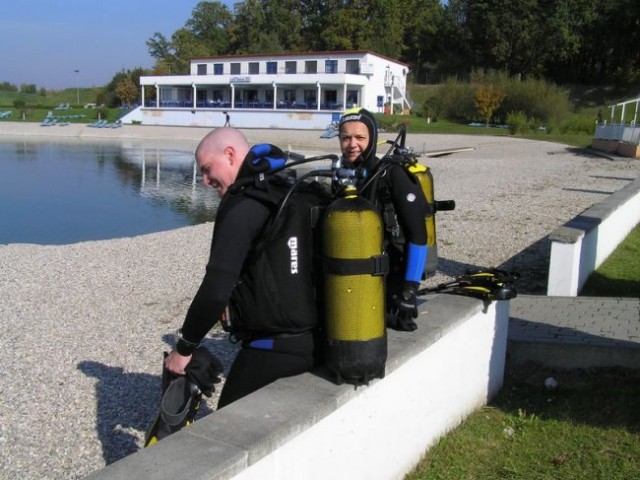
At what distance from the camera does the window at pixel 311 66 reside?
206 feet

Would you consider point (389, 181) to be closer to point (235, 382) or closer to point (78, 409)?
point (235, 382)

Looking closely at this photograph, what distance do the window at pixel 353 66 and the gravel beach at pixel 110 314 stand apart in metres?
43.8

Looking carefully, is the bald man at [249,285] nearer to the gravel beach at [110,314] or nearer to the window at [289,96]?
the gravel beach at [110,314]

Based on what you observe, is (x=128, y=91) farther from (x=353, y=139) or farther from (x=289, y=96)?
(x=353, y=139)

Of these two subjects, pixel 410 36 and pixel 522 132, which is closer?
pixel 522 132

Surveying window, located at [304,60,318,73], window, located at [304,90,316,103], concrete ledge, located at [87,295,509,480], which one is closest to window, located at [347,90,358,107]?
window, located at [304,90,316,103]

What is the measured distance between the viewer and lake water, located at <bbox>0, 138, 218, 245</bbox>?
1706 cm

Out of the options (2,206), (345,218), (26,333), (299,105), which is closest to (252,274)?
(345,218)

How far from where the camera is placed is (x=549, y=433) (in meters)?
3.77

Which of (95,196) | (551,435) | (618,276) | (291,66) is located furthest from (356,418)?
(291,66)

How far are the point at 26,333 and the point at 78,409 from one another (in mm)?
2244

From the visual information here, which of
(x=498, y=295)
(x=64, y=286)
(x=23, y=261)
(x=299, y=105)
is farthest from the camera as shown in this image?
(x=299, y=105)

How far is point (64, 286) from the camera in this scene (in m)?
8.62

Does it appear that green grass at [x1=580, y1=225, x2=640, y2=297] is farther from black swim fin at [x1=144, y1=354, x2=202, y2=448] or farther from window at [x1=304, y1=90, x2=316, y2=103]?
window at [x1=304, y1=90, x2=316, y2=103]
